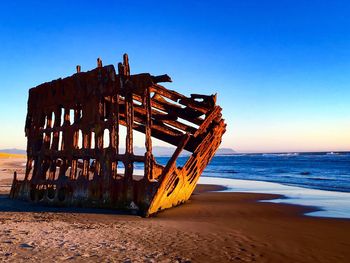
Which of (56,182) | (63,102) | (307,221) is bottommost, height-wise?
(307,221)

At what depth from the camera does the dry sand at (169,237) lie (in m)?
4.87

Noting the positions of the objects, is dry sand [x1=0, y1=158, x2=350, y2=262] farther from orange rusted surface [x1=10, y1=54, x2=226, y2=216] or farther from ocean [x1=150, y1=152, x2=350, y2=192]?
ocean [x1=150, y1=152, x2=350, y2=192]

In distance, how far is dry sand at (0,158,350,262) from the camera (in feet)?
16.0

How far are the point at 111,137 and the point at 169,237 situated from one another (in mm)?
3514

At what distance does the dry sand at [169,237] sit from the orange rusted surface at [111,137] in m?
0.55

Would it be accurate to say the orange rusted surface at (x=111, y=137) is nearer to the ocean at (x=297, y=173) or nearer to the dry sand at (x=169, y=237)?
the dry sand at (x=169, y=237)

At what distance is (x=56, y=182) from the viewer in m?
9.68

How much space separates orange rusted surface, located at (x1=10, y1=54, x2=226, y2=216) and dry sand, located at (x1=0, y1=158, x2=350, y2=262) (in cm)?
55

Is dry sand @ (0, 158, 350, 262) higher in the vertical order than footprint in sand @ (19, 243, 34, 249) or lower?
lower

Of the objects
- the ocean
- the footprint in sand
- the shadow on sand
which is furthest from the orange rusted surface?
the ocean

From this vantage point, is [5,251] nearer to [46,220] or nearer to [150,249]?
[150,249]

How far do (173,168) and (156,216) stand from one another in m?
1.27

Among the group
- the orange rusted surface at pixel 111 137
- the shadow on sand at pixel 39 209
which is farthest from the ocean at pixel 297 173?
the shadow on sand at pixel 39 209

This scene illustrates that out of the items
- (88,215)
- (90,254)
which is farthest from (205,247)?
(88,215)
